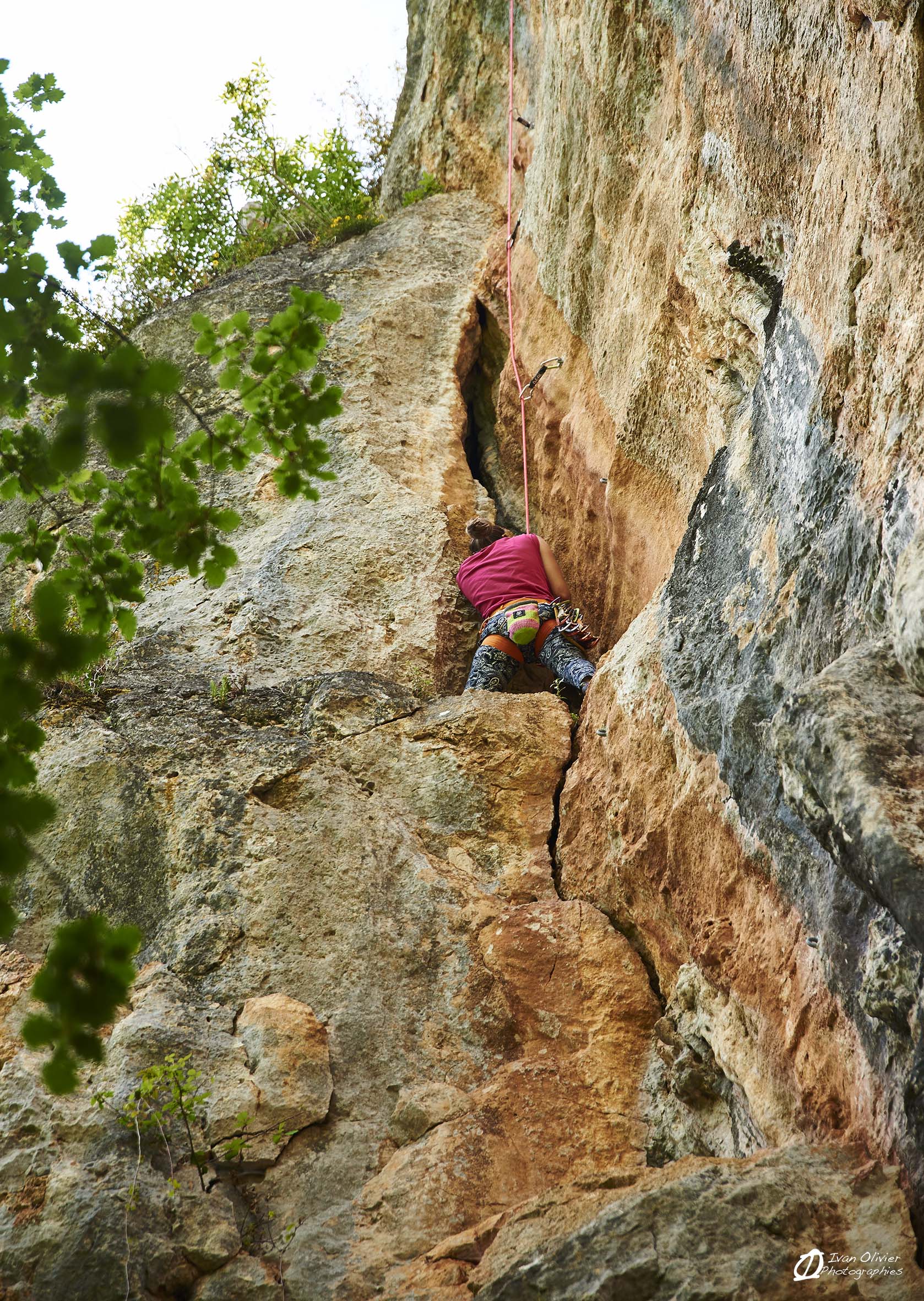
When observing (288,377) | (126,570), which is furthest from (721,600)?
(126,570)

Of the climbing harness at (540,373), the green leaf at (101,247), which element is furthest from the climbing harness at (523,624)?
the green leaf at (101,247)

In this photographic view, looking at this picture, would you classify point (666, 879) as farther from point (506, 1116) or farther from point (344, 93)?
point (344, 93)

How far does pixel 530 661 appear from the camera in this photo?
6.65 meters

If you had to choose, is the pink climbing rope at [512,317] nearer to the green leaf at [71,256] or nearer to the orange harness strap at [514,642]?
the orange harness strap at [514,642]

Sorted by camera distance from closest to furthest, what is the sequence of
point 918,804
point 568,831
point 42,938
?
1. point 918,804
2. point 42,938
3. point 568,831

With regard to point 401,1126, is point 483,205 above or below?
above

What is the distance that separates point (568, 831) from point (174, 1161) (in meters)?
2.38

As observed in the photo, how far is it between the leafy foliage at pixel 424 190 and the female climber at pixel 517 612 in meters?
5.69

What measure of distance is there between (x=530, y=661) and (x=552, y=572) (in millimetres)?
697

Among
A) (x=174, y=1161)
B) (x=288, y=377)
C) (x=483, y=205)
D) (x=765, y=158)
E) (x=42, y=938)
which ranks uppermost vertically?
(x=483, y=205)

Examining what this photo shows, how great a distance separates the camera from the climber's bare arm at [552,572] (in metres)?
6.98

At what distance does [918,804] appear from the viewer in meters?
2.56

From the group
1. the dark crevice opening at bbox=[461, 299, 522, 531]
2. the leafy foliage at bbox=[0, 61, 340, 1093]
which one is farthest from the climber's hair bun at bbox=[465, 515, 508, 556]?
the leafy foliage at bbox=[0, 61, 340, 1093]

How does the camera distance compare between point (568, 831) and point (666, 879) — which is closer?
point (666, 879)
